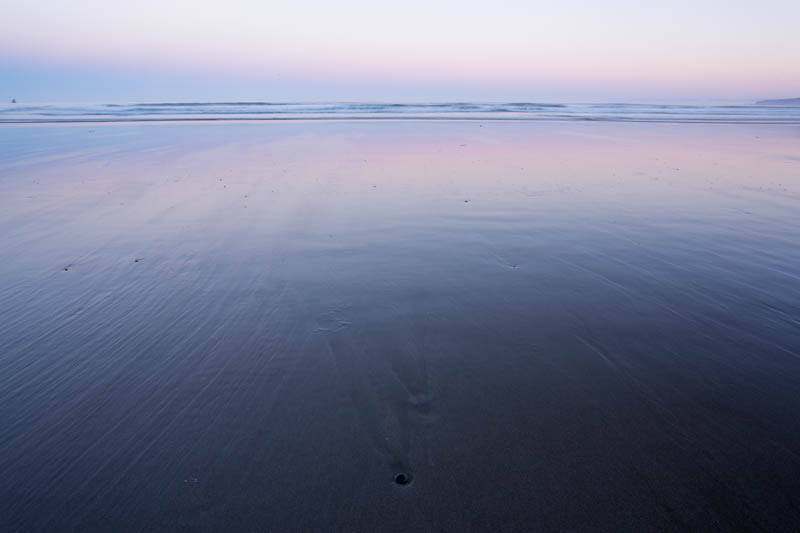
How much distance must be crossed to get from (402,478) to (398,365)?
3.15ft

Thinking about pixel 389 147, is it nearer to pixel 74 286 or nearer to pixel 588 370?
pixel 74 286

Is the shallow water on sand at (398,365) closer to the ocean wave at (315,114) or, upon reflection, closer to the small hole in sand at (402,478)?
the small hole in sand at (402,478)

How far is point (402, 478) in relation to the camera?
6.73ft

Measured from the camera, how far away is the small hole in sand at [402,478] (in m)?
2.03

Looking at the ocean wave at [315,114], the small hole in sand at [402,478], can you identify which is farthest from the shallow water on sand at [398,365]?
the ocean wave at [315,114]

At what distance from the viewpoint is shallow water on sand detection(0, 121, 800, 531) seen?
197cm

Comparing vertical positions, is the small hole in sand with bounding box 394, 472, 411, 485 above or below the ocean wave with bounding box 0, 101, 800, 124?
below

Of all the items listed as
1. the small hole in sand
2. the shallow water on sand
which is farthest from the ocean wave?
the small hole in sand

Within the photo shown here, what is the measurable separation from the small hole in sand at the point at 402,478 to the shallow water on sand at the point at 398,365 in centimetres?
2

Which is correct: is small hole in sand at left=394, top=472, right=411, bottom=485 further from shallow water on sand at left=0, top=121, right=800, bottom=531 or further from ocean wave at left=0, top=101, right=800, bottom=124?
ocean wave at left=0, top=101, right=800, bottom=124

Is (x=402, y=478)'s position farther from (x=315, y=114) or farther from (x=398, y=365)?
(x=315, y=114)

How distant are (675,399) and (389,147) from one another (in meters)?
11.7

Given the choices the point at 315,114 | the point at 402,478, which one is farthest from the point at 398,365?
the point at 315,114

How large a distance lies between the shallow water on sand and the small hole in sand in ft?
0.05
